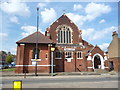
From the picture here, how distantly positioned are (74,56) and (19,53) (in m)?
12.9

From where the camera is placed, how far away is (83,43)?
32219 mm

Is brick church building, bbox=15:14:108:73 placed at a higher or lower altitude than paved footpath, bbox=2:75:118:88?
higher

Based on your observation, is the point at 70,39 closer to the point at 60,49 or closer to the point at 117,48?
the point at 60,49

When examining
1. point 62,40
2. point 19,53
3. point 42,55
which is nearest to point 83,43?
point 62,40

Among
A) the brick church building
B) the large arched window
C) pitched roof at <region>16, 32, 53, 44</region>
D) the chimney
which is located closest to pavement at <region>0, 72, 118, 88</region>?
the brick church building

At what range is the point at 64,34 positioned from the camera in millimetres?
31344

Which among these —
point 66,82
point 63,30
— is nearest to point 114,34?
point 63,30

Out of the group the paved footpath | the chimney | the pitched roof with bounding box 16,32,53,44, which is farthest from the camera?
the chimney

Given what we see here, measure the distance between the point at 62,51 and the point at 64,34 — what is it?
4.72 meters

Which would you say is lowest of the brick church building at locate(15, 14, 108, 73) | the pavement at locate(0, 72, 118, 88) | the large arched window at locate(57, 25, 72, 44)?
the pavement at locate(0, 72, 118, 88)

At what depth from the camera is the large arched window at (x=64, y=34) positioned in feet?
102

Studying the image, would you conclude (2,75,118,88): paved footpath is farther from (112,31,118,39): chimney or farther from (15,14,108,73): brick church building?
(112,31,118,39): chimney

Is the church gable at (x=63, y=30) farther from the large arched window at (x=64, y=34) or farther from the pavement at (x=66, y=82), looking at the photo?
the pavement at (x=66, y=82)

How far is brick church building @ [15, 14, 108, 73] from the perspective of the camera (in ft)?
85.0
